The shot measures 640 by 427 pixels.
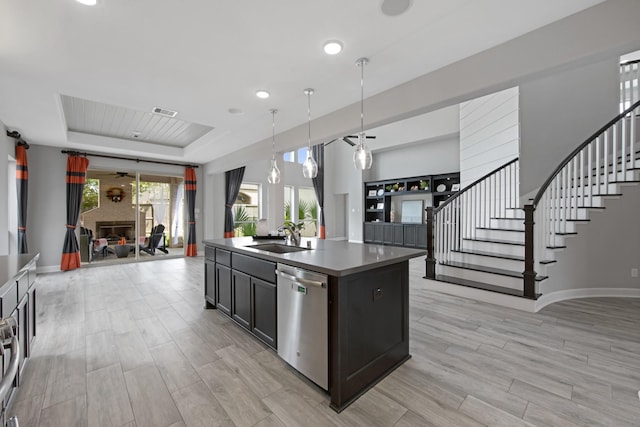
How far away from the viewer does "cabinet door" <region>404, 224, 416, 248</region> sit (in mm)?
8266

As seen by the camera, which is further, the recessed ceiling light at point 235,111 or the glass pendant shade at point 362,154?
the recessed ceiling light at point 235,111

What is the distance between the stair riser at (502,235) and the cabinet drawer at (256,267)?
404 centimetres

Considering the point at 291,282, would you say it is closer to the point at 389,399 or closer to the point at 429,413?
the point at 389,399

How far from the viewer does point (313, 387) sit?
202cm

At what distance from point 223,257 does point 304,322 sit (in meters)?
1.56

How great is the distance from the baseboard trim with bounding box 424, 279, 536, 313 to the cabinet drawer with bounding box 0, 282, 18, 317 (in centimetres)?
453

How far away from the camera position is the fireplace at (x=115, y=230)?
654 centimetres

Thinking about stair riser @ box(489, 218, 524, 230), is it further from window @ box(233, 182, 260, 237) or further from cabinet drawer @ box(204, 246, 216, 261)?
window @ box(233, 182, 260, 237)

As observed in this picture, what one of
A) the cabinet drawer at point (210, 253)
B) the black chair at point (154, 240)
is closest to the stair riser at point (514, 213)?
the cabinet drawer at point (210, 253)

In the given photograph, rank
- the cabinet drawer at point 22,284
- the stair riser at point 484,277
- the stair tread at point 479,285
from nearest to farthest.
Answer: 1. the cabinet drawer at point 22,284
2. the stair tread at point 479,285
3. the stair riser at point 484,277

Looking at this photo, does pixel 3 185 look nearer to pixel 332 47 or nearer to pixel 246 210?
pixel 332 47

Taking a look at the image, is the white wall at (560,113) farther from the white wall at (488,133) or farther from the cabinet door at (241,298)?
the cabinet door at (241,298)

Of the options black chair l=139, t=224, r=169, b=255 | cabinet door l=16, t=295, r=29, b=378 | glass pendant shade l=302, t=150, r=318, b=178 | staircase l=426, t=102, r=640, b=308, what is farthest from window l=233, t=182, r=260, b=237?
cabinet door l=16, t=295, r=29, b=378

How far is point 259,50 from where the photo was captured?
2.53 m
